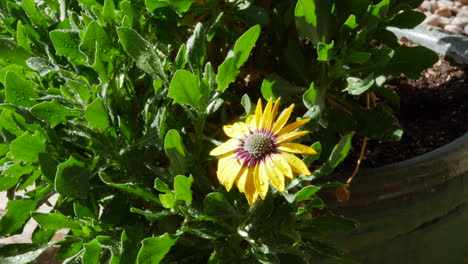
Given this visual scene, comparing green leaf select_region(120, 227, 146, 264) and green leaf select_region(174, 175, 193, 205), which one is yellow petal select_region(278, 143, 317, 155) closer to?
green leaf select_region(174, 175, 193, 205)

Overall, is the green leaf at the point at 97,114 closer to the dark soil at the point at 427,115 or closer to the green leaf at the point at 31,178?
the green leaf at the point at 31,178

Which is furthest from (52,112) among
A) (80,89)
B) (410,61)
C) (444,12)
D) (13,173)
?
(444,12)

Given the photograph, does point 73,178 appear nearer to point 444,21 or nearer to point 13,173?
point 13,173

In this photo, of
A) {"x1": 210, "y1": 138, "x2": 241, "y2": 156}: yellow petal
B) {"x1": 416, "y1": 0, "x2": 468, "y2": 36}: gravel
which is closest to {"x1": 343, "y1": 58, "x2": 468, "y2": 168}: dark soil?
{"x1": 210, "y1": 138, "x2": 241, "y2": 156}: yellow petal

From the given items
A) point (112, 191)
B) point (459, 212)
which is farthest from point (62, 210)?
point (459, 212)

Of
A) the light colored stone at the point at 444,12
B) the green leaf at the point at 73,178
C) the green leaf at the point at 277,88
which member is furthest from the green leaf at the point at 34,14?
the light colored stone at the point at 444,12
